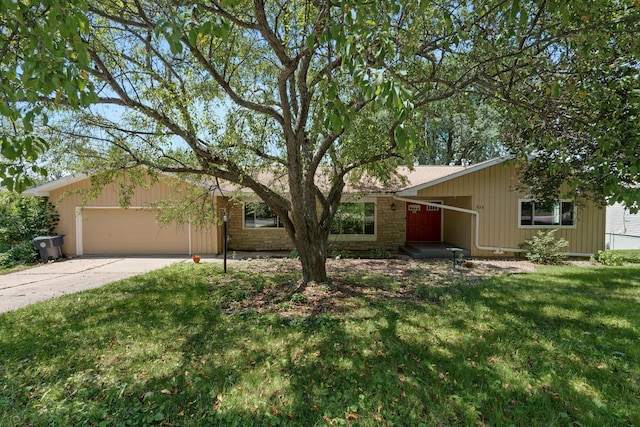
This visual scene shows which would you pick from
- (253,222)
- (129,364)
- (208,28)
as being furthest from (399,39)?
(253,222)

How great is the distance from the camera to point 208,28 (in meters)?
2.61

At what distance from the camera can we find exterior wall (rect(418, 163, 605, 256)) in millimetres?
11883

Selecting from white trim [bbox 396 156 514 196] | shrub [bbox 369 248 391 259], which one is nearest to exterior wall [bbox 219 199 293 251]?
shrub [bbox 369 248 391 259]

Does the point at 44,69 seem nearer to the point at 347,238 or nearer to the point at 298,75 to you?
the point at 298,75

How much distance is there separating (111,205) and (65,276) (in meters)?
3.93

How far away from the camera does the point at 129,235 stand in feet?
41.7

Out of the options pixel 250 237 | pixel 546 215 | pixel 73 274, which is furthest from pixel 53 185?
pixel 546 215

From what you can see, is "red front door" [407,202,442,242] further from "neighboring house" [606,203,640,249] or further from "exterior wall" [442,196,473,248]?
"neighboring house" [606,203,640,249]

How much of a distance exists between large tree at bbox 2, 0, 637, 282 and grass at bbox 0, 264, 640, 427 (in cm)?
249

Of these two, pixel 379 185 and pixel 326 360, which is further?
pixel 379 185

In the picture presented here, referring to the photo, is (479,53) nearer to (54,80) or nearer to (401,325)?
(401,325)

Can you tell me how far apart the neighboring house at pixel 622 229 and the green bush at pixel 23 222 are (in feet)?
83.1

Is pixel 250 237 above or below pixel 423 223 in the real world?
below

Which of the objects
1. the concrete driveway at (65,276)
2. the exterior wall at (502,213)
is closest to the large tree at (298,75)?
the concrete driveway at (65,276)
